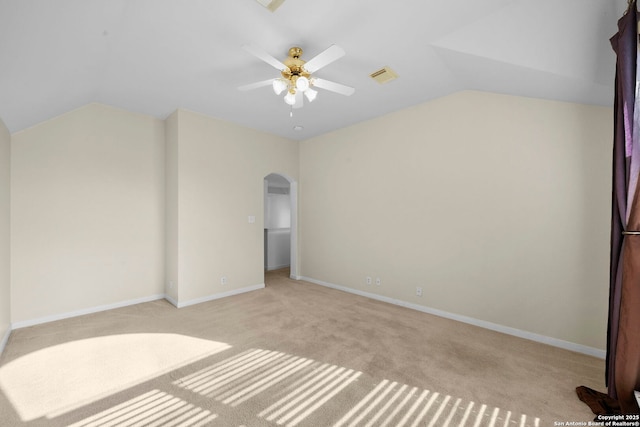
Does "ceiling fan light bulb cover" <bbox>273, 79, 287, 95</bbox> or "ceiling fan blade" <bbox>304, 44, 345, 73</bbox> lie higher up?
"ceiling fan blade" <bbox>304, 44, 345, 73</bbox>

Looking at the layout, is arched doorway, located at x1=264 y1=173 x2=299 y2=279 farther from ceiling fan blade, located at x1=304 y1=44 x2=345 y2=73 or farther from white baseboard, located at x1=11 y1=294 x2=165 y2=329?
ceiling fan blade, located at x1=304 y1=44 x2=345 y2=73

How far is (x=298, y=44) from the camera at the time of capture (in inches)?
88.5

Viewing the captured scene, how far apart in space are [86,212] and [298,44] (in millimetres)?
3415

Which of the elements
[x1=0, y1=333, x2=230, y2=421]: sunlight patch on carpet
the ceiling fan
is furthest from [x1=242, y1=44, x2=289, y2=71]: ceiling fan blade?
[x1=0, y1=333, x2=230, y2=421]: sunlight patch on carpet

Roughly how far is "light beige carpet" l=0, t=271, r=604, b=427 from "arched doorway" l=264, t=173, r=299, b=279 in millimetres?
2186

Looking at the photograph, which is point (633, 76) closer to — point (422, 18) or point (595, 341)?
point (422, 18)

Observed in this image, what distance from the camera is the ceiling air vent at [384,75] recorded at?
2685mm

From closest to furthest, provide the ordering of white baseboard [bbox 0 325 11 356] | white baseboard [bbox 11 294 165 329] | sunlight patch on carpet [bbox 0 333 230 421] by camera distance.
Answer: sunlight patch on carpet [bbox 0 333 230 421]
white baseboard [bbox 0 325 11 356]
white baseboard [bbox 11 294 165 329]

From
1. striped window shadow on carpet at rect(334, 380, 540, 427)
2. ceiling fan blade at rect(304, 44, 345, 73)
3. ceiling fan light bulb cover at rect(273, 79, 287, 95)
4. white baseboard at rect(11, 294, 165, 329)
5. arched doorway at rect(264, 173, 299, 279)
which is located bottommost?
striped window shadow on carpet at rect(334, 380, 540, 427)

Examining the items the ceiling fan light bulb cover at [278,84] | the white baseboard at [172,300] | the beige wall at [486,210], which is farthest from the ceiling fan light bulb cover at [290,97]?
the white baseboard at [172,300]

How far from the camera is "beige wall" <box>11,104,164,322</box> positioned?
3.07 metres

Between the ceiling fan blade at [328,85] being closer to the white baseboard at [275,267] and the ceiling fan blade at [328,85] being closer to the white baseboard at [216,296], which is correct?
the white baseboard at [216,296]

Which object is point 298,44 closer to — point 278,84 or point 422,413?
point 278,84

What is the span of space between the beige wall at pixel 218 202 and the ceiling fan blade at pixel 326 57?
2482 mm
